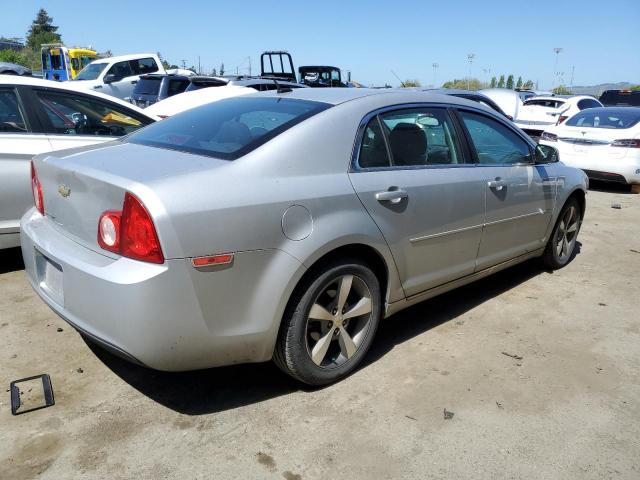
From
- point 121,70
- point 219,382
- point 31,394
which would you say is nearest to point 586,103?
point 121,70

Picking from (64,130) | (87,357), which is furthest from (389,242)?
(64,130)

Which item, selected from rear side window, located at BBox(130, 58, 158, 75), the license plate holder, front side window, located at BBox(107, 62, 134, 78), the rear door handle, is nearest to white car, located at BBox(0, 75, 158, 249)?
the license plate holder

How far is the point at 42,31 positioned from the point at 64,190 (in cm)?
8990

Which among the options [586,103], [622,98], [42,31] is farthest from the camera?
[42,31]

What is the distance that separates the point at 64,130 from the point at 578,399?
4.44 metres

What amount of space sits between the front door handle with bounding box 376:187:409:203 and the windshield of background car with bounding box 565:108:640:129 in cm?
792

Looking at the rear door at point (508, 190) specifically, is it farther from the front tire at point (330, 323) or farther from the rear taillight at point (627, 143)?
the rear taillight at point (627, 143)

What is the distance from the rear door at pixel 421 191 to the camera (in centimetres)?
321

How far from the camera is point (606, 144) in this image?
9.41m

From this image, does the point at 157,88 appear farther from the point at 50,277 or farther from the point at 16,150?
the point at 50,277

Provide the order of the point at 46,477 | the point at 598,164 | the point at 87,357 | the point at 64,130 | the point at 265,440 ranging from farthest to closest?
the point at 598,164 < the point at 64,130 < the point at 87,357 < the point at 265,440 < the point at 46,477

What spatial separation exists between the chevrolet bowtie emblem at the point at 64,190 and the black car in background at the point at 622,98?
58.7ft

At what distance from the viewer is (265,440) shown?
267 centimetres

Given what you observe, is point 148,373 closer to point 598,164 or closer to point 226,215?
point 226,215
